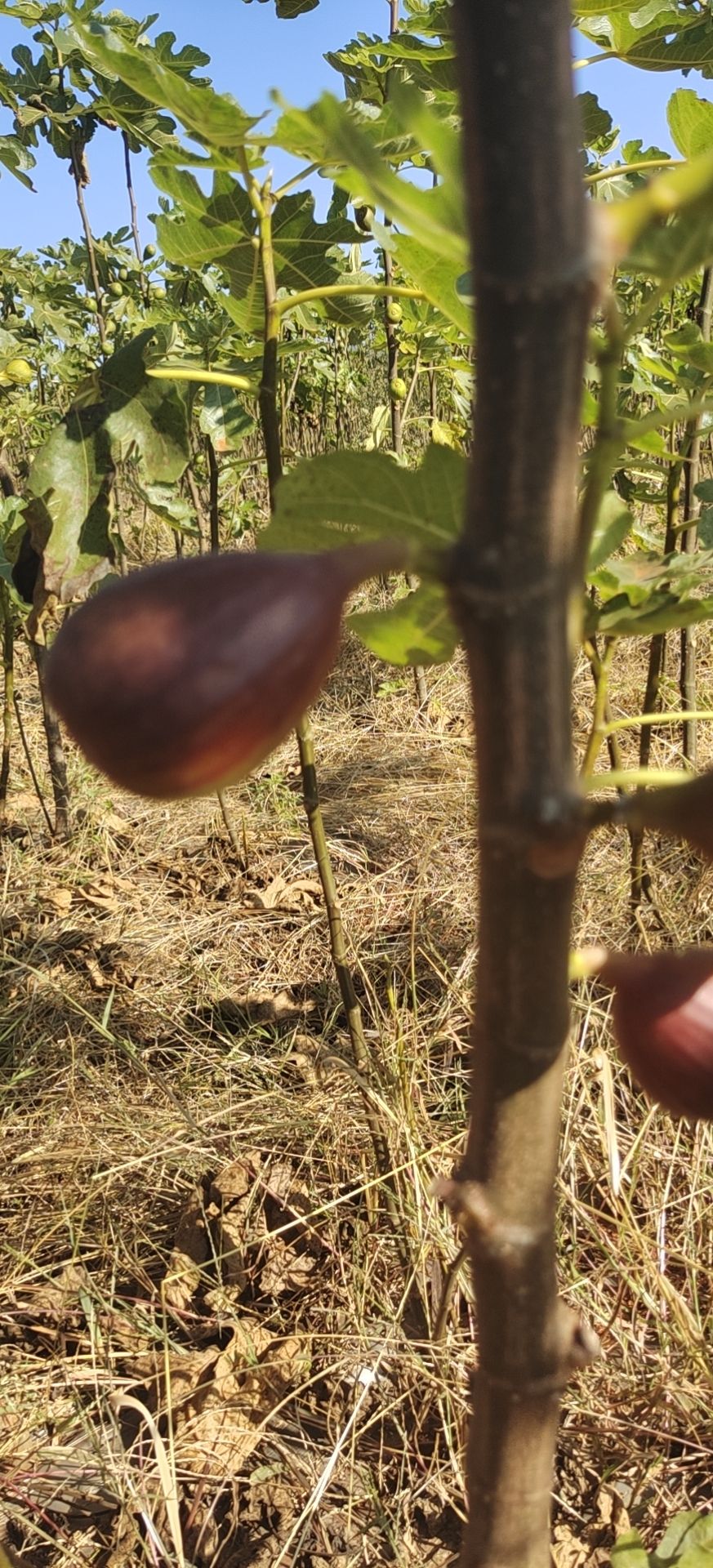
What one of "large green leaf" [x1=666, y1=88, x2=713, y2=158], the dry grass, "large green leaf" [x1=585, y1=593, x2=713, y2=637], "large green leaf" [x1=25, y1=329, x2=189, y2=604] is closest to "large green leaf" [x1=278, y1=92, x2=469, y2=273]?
"large green leaf" [x1=585, y1=593, x2=713, y2=637]

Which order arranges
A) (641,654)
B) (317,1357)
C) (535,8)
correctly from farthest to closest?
(641,654), (317,1357), (535,8)

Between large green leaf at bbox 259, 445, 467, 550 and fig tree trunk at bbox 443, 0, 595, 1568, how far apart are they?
0.45ft

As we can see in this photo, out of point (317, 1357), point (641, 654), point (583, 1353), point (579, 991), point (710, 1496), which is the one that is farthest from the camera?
point (641, 654)

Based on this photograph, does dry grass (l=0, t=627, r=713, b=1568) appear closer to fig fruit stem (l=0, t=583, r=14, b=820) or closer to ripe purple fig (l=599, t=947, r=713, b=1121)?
fig fruit stem (l=0, t=583, r=14, b=820)

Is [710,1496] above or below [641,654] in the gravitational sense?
below

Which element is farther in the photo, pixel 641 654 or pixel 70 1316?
pixel 641 654

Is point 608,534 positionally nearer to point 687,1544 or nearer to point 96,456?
point 96,456

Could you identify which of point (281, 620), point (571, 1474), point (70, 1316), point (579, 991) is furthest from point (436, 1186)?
point (579, 991)

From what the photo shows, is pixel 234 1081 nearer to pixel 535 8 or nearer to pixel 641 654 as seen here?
pixel 535 8

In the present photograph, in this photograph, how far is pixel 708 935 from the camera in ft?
6.13

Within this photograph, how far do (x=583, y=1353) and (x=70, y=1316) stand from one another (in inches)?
45.4

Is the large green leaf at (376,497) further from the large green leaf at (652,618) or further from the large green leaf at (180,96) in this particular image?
the large green leaf at (180,96)

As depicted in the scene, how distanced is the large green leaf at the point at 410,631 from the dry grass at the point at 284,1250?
2.23 ft

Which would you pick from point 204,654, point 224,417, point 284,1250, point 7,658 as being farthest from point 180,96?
point 7,658
